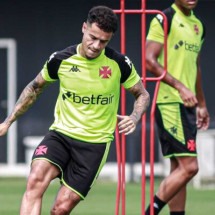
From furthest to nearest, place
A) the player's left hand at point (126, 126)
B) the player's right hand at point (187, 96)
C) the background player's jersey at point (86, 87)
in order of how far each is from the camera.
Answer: the player's right hand at point (187, 96) → the background player's jersey at point (86, 87) → the player's left hand at point (126, 126)

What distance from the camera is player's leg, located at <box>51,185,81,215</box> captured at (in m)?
8.38

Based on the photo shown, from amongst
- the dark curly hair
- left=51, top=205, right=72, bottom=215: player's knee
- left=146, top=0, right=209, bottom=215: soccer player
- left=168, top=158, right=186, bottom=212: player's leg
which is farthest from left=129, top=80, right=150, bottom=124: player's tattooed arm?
left=168, top=158, right=186, bottom=212: player's leg

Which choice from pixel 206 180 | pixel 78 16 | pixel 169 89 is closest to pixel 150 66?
pixel 169 89

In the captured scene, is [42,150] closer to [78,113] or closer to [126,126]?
[78,113]

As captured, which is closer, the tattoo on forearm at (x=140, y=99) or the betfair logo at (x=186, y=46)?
the tattoo on forearm at (x=140, y=99)

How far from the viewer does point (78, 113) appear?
Result: 335 inches

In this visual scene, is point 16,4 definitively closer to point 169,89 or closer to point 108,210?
point 108,210

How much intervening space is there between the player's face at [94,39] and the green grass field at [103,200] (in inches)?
160

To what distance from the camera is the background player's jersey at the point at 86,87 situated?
8477 millimetres

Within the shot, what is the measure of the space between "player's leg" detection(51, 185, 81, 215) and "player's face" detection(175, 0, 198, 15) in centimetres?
238

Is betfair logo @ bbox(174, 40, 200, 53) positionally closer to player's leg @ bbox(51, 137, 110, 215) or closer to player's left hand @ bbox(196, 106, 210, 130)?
player's left hand @ bbox(196, 106, 210, 130)

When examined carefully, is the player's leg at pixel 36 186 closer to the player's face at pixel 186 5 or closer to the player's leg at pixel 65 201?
the player's leg at pixel 65 201

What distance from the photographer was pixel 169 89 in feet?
33.5

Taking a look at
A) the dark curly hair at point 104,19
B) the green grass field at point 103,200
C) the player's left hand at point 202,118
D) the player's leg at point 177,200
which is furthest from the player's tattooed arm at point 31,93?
the green grass field at point 103,200
